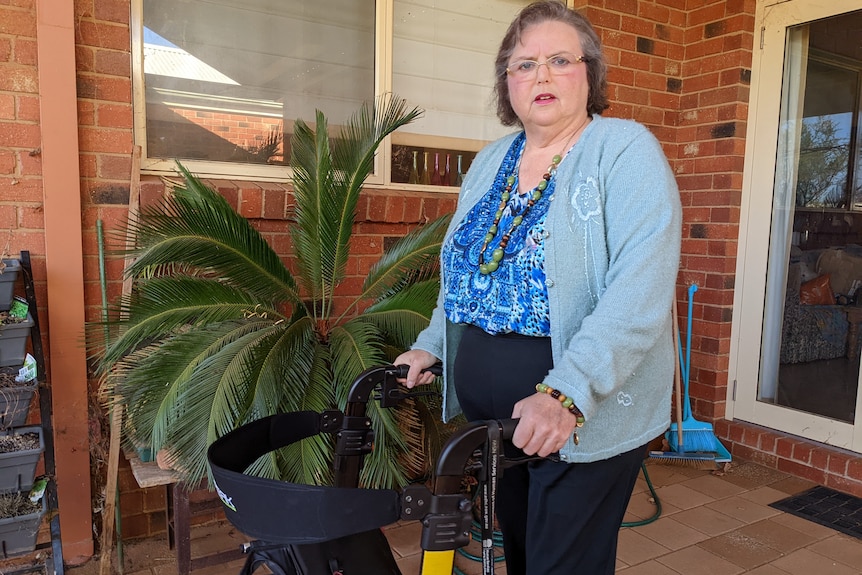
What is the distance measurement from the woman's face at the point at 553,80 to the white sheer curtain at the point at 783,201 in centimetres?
260

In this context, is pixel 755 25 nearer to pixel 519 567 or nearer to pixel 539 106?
pixel 539 106

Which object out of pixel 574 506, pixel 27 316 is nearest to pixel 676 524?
pixel 574 506

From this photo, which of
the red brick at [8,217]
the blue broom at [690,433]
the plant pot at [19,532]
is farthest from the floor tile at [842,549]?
the red brick at [8,217]

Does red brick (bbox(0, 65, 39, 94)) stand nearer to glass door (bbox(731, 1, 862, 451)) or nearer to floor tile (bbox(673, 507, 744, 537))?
floor tile (bbox(673, 507, 744, 537))

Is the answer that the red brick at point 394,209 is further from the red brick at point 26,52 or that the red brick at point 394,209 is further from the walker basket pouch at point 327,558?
the walker basket pouch at point 327,558

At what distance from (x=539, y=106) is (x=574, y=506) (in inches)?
33.2

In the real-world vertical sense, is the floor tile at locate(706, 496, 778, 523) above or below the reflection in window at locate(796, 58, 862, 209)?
below

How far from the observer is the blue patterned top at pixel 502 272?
1272 mm

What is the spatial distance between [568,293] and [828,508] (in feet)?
8.51

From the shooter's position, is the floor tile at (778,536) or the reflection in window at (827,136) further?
the reflection in window at (827,136)

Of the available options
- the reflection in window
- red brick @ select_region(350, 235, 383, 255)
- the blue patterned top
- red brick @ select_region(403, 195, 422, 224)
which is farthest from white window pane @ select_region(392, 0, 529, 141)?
the blue patterned top

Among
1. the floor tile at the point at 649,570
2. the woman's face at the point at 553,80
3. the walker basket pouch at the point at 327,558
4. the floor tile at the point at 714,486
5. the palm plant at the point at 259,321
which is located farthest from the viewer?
the floor tile at the point at 714,486

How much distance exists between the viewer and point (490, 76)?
329 cm

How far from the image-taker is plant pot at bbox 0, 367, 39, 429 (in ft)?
6.80
